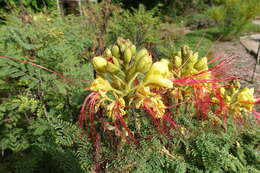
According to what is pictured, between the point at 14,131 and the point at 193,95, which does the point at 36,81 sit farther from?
the point at 193,95

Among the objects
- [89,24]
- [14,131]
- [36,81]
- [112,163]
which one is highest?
[89,24]

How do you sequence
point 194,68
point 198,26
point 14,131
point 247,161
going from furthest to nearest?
point 198,26 → point 14,131 → point 247,161 → point 194,68

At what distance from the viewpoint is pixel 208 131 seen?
152 cm

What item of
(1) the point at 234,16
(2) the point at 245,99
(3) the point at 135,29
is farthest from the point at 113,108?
(1) the point at 234,16

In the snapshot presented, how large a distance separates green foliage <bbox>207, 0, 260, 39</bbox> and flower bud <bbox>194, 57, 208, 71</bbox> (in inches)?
242

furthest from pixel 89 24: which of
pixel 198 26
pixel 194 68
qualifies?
pixel 198 26

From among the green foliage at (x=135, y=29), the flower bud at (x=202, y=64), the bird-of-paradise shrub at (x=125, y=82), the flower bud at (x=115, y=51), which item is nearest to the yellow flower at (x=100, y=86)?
the bird-of-paradise shrub at (x=125, y=82)

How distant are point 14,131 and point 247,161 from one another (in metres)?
2.38

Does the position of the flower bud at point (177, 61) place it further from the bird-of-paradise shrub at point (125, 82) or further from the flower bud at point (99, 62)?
the flower bud at point (99, 62)

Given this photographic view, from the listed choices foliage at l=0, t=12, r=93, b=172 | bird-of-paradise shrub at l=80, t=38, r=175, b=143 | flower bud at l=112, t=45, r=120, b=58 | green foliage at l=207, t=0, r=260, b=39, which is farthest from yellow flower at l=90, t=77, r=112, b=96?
green foliage at l=207, t=0, r=260, b=39

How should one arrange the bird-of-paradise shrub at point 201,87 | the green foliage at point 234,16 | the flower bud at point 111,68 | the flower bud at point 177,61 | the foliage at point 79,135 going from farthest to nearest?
the green foliage at point 234,16 → the flower bud at point 177,61 → the bird-of-paradise shrub at point 201,87 → the foliage at point 79,135 → the flower bud at point 111,68

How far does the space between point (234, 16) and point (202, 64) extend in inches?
278

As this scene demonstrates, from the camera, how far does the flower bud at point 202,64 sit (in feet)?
4.31

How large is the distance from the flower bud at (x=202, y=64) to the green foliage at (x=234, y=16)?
242 inches
